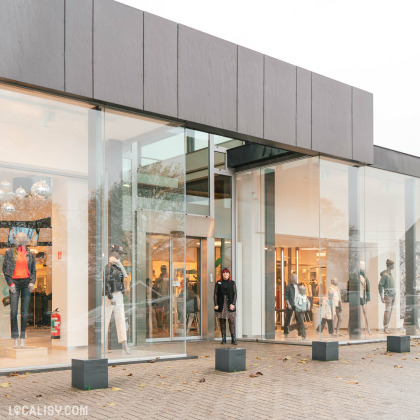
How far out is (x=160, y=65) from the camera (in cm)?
1048

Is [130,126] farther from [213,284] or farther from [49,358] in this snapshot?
[213,284]

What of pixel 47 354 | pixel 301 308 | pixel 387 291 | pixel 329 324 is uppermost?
pixel 387 291

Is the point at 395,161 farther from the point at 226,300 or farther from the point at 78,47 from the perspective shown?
the point at 78,47

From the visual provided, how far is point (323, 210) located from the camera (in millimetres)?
14188

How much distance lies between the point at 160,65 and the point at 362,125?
616cm

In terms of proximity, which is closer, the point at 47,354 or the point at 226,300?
the point at 47,354

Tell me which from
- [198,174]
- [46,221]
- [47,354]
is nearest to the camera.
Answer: [47,354]

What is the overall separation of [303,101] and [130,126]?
14.3 feet

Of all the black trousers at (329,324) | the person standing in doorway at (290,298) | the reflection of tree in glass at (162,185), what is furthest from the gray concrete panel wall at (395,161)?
the reflection of tree in glass at (162,185)

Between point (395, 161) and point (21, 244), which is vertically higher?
point (395, 161)

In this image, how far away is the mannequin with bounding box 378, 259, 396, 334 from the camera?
15.5 m

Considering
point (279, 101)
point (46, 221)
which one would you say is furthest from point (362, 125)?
point (46, 221)

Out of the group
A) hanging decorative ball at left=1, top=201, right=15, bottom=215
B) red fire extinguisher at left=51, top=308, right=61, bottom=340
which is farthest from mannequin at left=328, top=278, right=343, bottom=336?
hanging decorative ball at left=1, top=201, right=15, bottom=215

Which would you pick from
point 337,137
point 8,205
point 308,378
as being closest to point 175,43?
point 8,205
